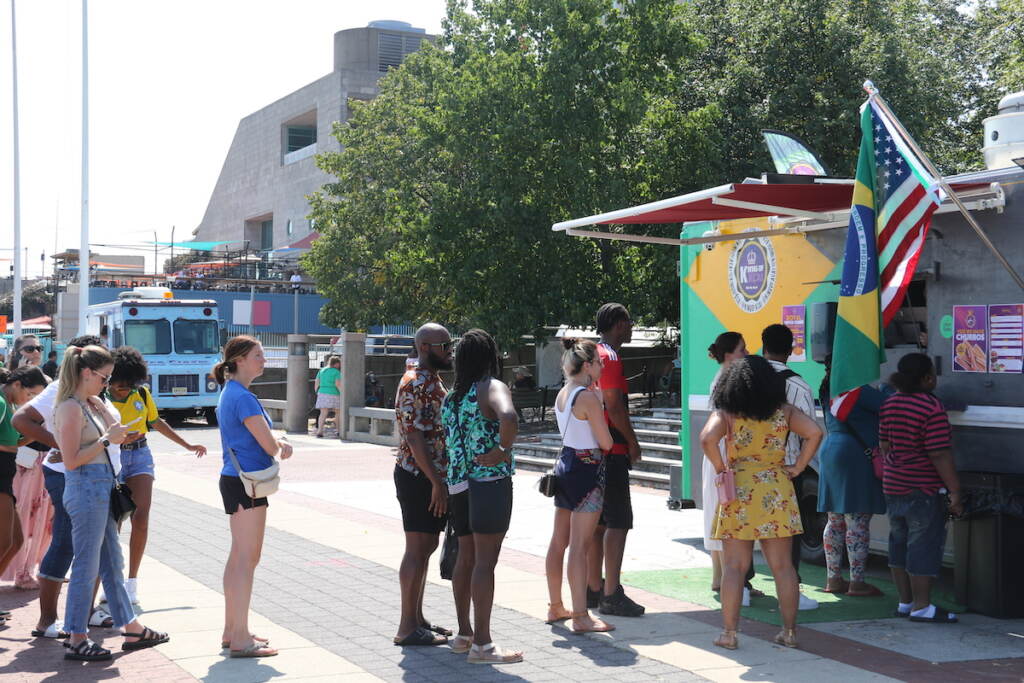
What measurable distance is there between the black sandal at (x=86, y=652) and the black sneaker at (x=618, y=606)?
3.00 metres

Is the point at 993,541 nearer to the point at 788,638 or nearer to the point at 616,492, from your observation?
the point at 788,638

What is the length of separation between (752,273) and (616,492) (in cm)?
294

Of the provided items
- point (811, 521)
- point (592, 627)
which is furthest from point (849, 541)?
point (592, 627)

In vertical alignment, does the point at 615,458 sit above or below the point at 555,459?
above

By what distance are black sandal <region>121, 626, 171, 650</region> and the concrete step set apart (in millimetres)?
7478

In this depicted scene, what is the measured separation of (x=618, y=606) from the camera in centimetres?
730

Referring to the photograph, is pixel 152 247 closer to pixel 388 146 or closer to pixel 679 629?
pixel 388 146

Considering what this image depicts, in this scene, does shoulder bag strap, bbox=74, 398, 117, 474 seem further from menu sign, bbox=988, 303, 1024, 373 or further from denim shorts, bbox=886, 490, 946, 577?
menu sign, bbox=988, 303, 1024, 373

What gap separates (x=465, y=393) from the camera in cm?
614

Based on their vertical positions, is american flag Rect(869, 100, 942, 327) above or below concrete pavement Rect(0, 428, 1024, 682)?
above

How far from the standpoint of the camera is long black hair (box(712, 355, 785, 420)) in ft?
20.5

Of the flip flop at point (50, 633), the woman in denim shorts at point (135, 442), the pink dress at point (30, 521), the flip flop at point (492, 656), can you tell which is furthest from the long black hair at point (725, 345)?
the pink dress at point (30, 521)

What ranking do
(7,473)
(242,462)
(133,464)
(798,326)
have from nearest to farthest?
(242,462) < (133,464) < (7,473) < (798,326)

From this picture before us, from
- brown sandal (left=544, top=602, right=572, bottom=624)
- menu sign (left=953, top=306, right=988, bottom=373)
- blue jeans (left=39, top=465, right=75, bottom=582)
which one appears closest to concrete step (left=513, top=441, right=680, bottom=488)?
menu sign (left=953, top=306, right=988, bottom=373)
